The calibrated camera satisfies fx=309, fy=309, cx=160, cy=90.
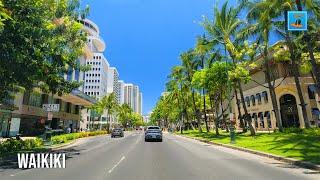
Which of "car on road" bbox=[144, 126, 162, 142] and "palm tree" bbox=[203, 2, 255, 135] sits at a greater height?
"palm tree" bbox=[203, 2, 255, 135]

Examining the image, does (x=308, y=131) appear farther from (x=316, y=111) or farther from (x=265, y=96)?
(x=265, y=96)

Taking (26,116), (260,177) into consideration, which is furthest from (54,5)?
(26,116)

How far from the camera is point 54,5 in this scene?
18109mm

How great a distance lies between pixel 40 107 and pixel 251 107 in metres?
38.7

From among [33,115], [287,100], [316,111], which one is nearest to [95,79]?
[33,115]

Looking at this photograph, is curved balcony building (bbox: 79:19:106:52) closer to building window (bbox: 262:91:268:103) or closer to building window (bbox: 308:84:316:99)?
building window (bbox: 262:91:268:103)

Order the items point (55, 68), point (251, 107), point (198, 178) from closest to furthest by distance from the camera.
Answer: point (198, 178)
point (55, 68)
point (251, 107)

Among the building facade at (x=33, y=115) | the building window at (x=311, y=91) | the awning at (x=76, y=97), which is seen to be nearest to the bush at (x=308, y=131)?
the building window at (x=311, y=91)

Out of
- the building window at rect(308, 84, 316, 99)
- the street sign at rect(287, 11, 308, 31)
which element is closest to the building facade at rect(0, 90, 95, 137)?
the street sign at rect(287, 11, 308, 31)

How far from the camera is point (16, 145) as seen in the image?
67.4ft

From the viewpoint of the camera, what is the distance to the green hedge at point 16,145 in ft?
62.6

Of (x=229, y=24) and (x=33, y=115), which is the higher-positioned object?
(x=229, y=24)

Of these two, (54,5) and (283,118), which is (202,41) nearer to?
(283,118)

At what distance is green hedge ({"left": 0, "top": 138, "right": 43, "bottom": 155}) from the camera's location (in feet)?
62.6
